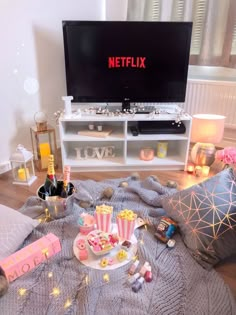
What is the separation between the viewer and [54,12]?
2.20m

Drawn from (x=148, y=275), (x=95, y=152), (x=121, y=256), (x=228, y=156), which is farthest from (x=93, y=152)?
(x=148, y=275)

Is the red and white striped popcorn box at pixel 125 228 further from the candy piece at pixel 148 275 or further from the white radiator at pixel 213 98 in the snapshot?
the white radiator at pixel 213 98

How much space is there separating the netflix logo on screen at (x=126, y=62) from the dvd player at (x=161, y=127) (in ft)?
1.48

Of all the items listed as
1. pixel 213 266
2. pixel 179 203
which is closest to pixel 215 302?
pixel 213 266

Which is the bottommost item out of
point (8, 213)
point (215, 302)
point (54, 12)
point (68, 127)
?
point (215, 302)

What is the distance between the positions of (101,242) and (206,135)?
1.35 m

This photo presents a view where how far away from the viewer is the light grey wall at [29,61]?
1.99m

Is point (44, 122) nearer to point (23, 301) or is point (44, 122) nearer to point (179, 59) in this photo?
point (179, 59)

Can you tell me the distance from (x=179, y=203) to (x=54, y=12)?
187cm

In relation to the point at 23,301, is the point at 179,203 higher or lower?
higher

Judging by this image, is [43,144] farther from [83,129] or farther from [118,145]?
[118,145]

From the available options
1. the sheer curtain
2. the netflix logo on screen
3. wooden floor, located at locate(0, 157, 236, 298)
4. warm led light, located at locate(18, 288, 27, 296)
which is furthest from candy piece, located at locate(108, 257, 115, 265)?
the sheer curtain

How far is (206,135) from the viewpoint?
84.5 inches

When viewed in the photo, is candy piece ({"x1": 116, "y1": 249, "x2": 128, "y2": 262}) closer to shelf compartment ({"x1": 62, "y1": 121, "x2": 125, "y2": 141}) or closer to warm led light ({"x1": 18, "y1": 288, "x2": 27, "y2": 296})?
warm led light ({"x1": 18, "y1": 288, "x2": 27, "y2": 296})
